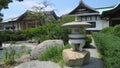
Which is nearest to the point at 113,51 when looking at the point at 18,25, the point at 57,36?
the point at 57,36

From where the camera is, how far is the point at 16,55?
12.5m

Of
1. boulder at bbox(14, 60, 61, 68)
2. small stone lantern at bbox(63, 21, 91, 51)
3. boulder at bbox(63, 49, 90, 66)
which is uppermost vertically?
small stone lantern at bbox(63, 21, 91, 51)

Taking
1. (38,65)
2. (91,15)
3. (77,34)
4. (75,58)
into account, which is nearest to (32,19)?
(91,15)

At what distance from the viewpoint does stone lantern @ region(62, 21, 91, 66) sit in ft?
30.1

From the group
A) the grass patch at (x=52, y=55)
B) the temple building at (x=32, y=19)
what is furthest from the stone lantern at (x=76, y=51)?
the temple building at (x=32, y=19)

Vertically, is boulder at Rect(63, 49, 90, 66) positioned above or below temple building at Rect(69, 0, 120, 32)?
below

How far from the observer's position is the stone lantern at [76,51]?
917 cm

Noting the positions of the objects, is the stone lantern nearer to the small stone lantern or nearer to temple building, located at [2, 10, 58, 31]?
the small stone lantern

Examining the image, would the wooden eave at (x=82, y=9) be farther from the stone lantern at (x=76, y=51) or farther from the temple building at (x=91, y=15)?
the stone lantern at (x=76, y=51)

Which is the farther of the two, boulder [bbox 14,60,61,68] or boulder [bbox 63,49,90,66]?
boulder [bbox 63,49,90,66]

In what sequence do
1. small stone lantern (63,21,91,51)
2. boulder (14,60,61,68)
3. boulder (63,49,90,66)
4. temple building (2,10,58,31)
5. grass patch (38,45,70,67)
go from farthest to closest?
Result: temple building (2,10,58,31), grass patch (38,45,70,67), small stone lantern (63,21,91,51), boulder (63,49,90,66), boulder (14,60,61,68)

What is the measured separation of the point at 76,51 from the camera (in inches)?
387

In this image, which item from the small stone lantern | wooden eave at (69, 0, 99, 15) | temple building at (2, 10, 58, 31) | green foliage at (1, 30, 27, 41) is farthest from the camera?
temple building at (2, 10, 58, 31)

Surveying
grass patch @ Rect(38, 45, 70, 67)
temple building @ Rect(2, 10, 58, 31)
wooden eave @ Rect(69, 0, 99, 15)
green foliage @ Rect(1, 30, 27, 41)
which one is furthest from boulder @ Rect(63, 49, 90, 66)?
temple building @ Rect(2, 10, 58, 31)
